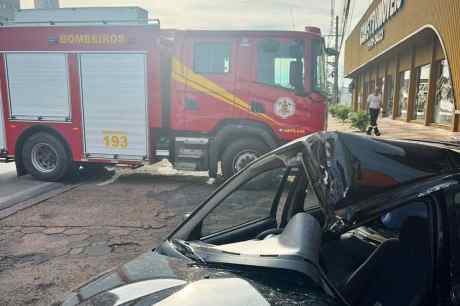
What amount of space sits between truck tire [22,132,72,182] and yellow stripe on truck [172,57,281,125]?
9.11 ft

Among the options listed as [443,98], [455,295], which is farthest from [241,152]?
[443,98]

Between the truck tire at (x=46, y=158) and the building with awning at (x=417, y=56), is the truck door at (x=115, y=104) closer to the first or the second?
the truck tire at (x=46, y=158)

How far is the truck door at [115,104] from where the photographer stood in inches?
284

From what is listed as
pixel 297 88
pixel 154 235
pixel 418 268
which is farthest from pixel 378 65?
pixel 418 268

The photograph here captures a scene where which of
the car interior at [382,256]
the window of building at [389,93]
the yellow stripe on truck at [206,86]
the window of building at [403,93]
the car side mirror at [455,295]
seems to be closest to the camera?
the car side mirror at [455,295]

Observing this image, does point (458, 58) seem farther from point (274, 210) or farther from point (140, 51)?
point (274, 210)

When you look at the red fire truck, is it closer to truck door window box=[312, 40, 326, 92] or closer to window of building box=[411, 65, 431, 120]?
truck door window box=[312, 40, 326, 92]

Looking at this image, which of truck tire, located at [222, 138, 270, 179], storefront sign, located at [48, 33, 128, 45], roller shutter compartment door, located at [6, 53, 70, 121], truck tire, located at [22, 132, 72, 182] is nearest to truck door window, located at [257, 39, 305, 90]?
truck tire, located at [222, 138, 270, 179]

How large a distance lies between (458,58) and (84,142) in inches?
462

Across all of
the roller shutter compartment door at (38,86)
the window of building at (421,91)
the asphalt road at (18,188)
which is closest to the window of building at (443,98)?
the window of building at (421,91)

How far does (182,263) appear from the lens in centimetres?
186

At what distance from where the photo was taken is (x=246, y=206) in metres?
5.93

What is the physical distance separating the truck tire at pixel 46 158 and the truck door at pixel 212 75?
273 cm

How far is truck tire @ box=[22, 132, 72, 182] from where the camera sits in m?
7.59
